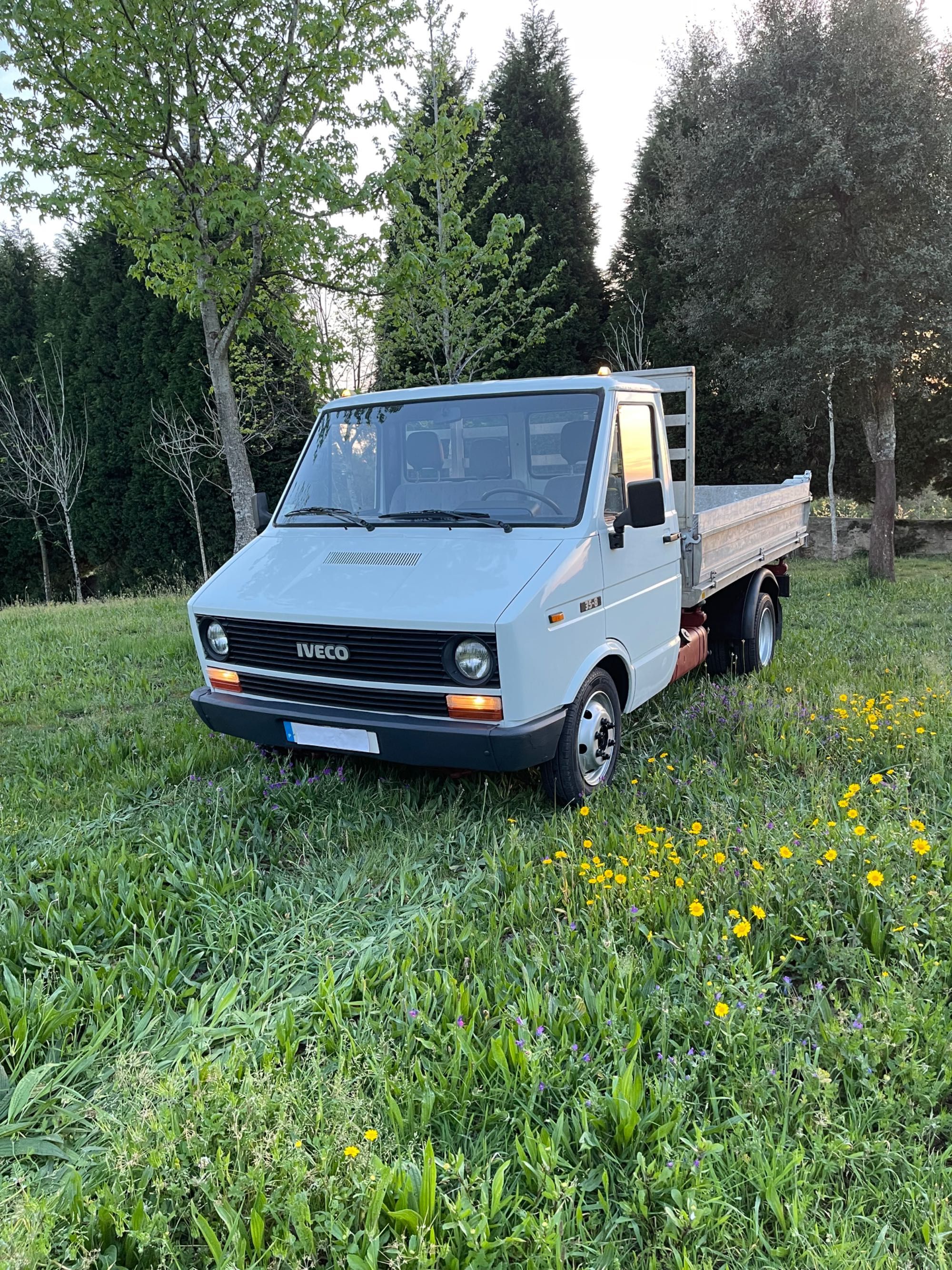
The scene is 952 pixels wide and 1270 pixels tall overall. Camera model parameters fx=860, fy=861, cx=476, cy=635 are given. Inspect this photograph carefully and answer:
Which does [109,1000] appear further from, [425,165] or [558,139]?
[558,139]

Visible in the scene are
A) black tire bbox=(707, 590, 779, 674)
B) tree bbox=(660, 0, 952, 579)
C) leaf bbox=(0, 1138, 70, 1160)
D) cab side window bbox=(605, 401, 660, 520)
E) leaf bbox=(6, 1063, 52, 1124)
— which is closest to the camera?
leaf bbox=(0, 1138, 70, 1160)

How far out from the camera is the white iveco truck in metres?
3.69

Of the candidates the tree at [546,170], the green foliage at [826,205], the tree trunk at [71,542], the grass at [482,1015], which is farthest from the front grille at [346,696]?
the tree trunk at [71,542]

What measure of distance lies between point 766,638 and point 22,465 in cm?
2053

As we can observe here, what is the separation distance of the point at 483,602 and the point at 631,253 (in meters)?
17.3

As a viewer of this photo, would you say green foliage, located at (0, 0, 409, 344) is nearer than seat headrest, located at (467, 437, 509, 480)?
No

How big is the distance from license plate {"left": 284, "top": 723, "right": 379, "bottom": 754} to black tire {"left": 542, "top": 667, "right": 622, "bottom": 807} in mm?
837

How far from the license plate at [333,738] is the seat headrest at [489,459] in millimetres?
1548

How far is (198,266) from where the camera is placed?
7.79 meters

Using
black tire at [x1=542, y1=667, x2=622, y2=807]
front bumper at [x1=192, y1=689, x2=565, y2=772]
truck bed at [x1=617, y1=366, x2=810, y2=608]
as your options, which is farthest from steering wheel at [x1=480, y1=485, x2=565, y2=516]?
truck bed at [x1=617, y1=366, x2=810, y2=608]

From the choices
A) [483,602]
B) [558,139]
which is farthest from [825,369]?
[483,602]

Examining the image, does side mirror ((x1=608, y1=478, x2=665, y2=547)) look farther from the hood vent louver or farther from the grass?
the grass

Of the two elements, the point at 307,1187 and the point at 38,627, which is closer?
the point at 307,1187

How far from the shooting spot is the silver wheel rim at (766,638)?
23.3 ft
